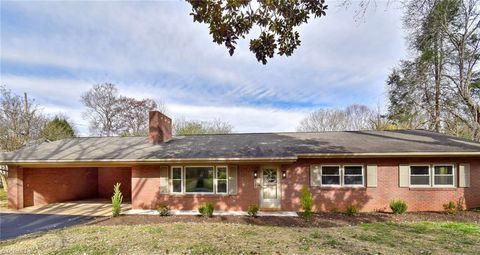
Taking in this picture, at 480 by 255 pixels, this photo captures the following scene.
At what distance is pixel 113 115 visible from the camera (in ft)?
117

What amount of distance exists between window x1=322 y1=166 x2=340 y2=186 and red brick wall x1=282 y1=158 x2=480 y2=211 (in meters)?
0.25

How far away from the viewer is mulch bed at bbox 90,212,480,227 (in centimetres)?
949

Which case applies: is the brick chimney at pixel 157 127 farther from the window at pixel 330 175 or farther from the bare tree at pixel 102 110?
the bare tree at pixel 102 110

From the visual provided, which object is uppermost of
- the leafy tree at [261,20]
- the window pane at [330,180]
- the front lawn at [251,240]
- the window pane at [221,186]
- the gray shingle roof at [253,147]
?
the leafy tree at [261,20]

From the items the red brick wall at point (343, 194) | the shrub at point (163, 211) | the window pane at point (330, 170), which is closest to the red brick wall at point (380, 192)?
the red brick wall at point (343, 194)

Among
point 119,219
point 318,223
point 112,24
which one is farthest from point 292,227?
point 112,24

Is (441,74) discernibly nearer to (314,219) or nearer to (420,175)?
(420,175)

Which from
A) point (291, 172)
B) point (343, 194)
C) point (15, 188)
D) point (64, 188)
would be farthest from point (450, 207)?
point (15, 188)

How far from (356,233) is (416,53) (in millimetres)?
14831

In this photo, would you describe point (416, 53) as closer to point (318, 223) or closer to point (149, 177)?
point (318, 223)

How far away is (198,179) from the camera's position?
39.8 ft

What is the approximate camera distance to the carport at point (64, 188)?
12773mm

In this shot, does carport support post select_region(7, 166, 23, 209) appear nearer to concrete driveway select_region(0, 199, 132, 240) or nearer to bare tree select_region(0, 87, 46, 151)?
concrete driveway select_region(0, 199, 132, 240)

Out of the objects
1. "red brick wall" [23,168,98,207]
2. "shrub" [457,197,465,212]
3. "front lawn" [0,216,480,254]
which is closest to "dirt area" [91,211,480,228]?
"shrub" [457,197,465,212]
